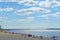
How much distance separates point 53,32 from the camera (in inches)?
1758

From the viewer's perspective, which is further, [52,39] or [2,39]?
[52,39]

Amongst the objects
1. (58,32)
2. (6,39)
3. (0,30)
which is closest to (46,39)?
(6,39)

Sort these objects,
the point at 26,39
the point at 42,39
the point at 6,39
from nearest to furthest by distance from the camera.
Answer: the point at 6,39 → the point at 26,39 → the point at 42,39

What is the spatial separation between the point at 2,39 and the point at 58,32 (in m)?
16.5

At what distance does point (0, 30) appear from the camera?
45.6m

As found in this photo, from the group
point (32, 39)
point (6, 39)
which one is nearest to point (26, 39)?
point (32, 39)

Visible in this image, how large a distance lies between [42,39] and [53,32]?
1073 cm

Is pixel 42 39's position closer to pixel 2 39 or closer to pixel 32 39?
pixel 32 39

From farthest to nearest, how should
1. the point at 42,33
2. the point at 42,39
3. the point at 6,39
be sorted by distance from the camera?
the point at 42,33
the point at 42,39
the point at 6,39

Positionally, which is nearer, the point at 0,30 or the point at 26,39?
the point at 26,39

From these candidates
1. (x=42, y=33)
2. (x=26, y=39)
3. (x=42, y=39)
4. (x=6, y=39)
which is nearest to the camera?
(x=6, y=39)

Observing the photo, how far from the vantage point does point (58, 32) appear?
1736 inches

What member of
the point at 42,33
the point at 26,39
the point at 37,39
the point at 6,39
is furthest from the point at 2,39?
the point at 42,33

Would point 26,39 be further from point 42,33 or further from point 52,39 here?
point 42,33
